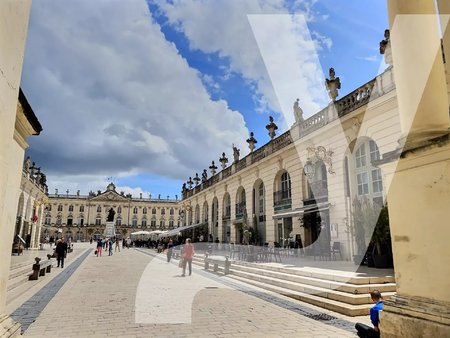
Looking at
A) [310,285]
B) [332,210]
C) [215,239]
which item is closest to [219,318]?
[310,285]

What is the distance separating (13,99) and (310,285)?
8.51 metres

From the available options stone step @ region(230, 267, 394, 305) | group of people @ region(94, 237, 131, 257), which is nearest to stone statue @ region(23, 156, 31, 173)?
group of people @ region(94, 237, 131, 257)

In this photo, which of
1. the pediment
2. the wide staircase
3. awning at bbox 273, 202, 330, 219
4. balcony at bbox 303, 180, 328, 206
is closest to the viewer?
the wide staircase

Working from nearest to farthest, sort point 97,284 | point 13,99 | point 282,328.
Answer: point 13,99 → point 282,328 → point 97,284

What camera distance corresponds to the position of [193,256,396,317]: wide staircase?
743 cm

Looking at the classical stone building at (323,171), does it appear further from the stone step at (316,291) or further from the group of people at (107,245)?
the group of people at (107,245)

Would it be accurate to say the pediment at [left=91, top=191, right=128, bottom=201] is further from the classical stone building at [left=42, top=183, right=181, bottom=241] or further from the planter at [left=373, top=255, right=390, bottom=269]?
the planter at [left=373, top=255, right=390, bottom=269]

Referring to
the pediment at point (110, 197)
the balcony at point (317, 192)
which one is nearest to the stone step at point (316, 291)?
the balcony at point (317, 192)

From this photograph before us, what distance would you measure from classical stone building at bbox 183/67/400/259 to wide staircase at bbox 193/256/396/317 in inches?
112

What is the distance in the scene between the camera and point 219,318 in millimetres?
6555

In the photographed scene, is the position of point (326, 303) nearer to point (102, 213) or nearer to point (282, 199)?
point (282, 199)

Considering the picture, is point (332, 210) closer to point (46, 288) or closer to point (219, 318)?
point (219, 318)

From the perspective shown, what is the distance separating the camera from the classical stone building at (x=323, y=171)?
13.9m

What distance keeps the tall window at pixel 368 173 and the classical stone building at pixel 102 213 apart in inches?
3504
